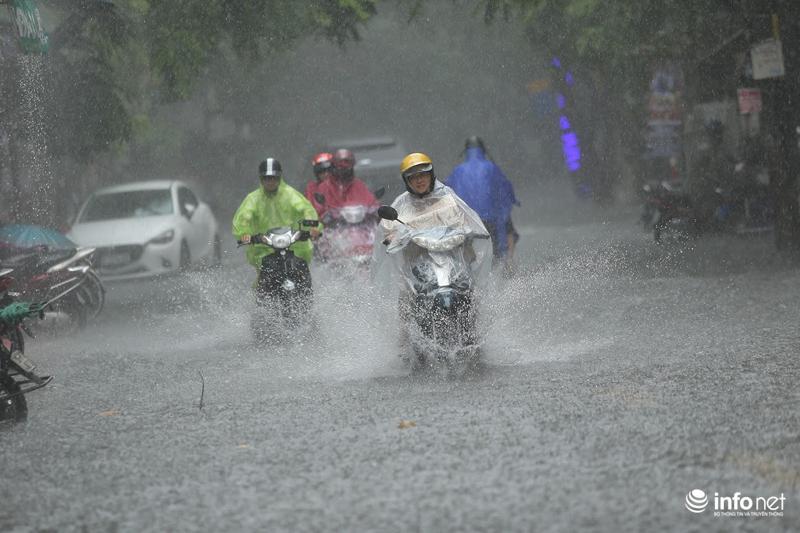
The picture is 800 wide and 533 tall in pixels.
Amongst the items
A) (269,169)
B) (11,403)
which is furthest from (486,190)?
(11,403)

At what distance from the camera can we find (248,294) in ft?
55.4

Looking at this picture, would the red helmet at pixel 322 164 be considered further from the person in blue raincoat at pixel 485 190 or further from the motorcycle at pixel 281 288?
the motorcycle at pixel 281 288

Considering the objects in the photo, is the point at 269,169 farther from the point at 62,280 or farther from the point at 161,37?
the point at 161,37

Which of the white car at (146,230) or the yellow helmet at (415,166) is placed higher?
the yellow helmet at (415,166)

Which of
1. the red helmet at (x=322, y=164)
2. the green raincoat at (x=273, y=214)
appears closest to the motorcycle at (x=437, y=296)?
the green raincoat at (x=273, y=214)

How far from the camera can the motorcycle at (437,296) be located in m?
9.32

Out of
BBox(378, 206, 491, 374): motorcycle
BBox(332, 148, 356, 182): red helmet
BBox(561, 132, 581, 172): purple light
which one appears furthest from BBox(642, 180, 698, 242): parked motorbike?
BBox(561, 132, 581, 172): purple light

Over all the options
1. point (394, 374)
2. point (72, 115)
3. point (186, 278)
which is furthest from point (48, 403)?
point (186, 278)

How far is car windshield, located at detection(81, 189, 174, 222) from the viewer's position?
21.7 m

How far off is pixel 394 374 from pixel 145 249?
11445mm

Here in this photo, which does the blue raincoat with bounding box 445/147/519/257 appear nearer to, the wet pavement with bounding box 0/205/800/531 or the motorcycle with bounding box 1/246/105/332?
the wet pavement with bounding box 0/205/800/531

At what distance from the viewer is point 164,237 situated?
2083cm
